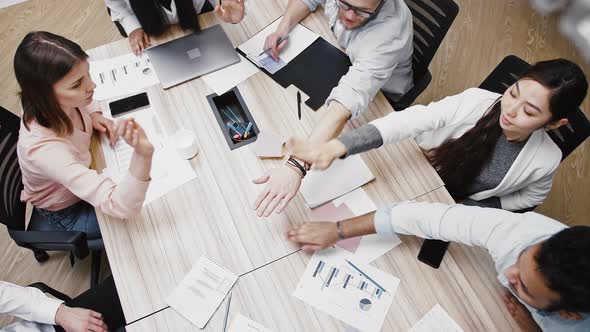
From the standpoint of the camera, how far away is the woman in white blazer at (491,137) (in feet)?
4.22

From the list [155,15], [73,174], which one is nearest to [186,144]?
[73,174]

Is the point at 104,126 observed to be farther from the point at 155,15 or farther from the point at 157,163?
the point at 155,15

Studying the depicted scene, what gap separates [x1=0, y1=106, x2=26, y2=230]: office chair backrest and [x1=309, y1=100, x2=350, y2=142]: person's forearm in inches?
45.4

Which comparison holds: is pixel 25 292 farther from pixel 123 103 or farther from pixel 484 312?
pixel 484 312

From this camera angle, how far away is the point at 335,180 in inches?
58.4

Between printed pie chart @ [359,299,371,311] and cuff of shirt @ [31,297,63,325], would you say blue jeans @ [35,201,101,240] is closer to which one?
cuff of shirt @ [31,297,63,325]

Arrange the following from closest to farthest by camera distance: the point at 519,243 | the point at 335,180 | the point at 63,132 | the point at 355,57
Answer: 1. the point at 519,243
2. the point at 63,132
3. the point at 335,180
4. the point at 355,57

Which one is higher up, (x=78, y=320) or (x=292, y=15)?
(x=292, y=15)

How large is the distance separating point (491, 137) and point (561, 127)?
0.35 metres

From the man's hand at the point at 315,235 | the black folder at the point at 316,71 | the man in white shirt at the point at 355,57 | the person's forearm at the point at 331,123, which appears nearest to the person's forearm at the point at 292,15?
the man in white shirt at the point at 355,57

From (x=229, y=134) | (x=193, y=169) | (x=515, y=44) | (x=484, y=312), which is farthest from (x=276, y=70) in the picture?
(x=515, y=44)

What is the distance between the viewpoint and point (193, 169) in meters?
1.50

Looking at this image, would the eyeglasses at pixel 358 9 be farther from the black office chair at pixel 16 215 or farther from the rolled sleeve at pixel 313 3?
the black office chair at pixel 16 215

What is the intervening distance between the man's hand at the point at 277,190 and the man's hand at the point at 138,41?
0.88m
